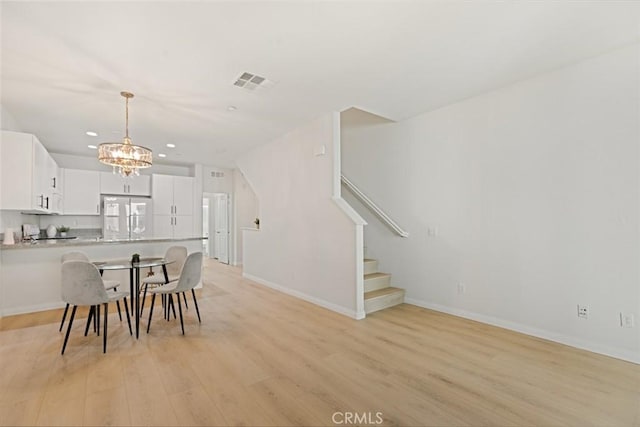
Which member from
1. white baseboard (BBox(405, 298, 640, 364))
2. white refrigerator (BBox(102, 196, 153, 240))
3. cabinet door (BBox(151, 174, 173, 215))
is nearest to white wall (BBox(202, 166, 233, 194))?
cabinet door (BBox(151, 174, 173, 215))

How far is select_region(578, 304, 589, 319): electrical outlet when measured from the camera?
2.88 meters

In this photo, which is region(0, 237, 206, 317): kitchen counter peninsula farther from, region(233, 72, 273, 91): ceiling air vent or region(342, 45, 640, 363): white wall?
region(342, 45, 640, 363): white wall

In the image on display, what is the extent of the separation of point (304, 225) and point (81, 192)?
17.3 ft

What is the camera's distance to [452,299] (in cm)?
397

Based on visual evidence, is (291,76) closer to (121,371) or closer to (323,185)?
(323,185)

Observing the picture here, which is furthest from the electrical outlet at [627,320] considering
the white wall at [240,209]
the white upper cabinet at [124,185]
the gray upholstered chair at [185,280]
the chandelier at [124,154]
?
the white upper cabinet at [124,185]

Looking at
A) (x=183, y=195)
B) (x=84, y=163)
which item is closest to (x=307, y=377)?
(x=183, y=195)

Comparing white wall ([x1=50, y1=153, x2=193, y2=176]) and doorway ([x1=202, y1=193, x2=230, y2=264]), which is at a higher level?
white wall ([x1=50, y1=153, x2=193, y2=176])

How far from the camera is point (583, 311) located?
2904 millimetres

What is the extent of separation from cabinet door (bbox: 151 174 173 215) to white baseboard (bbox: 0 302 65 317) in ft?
10.3

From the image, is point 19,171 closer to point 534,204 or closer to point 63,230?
point 63,230

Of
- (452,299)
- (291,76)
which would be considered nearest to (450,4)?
(291,76)

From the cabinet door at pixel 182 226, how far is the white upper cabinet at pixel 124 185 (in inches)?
36.4

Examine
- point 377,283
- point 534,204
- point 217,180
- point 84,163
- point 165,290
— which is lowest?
point 377,283
